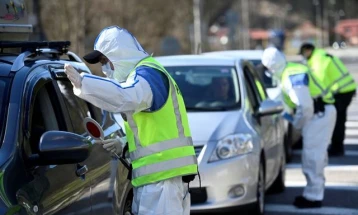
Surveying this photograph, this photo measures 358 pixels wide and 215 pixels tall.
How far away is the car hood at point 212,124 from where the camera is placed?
344 inches

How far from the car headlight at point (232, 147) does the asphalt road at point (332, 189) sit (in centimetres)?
121

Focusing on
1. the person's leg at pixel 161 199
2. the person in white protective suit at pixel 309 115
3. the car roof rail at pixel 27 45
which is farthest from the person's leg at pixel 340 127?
the person's leg at pixel 161 199

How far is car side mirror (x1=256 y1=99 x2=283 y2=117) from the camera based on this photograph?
9586 mm

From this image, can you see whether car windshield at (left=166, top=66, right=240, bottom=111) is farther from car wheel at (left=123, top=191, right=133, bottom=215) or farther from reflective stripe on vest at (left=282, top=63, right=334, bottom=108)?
car wheel at (left=123, top=191, right=133, bottom=215)

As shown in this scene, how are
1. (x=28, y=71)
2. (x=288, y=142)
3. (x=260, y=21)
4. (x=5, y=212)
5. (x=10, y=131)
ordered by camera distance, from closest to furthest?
1. (x=5, y=212)
2. (x=10, y=131)
3. (x=28, y=71)
4. (x=288, y=142)
5. (x=260, y=21)

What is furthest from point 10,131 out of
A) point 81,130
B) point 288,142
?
point 288,142

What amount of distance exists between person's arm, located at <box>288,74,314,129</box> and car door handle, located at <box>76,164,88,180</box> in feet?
14.8

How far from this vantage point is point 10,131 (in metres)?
4.61

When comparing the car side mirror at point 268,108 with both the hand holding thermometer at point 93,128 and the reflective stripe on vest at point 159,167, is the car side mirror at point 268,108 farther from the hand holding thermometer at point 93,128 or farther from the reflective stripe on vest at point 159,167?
the hand holding thermometer at point 93,128

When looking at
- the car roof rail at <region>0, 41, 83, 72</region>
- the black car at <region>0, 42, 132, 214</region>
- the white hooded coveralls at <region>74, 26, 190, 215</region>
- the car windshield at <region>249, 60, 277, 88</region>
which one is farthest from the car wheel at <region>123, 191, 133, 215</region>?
the car windshield at <region>249, 60, 277, 88</region>

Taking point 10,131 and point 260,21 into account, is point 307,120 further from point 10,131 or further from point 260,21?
point 260,21

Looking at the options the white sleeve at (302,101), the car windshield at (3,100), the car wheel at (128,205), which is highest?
the car windshield at (3,100)

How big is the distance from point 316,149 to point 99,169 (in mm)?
4453

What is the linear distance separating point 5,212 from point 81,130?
1.72 metres
